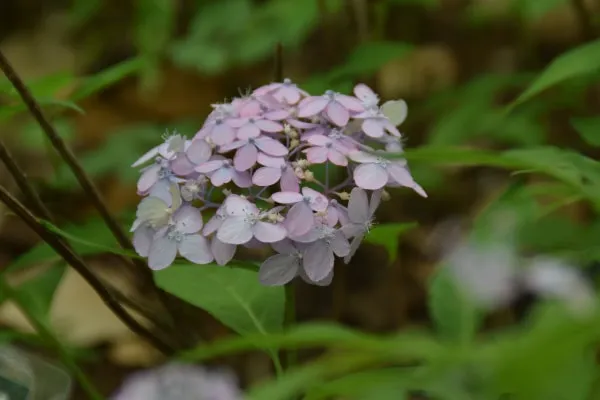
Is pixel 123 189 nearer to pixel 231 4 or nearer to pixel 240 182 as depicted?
pixel 231 4

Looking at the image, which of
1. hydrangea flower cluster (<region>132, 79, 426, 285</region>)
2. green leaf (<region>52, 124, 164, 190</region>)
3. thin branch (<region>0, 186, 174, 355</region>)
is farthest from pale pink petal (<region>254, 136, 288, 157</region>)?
green leaf (<region>52, 124, 164, 190</region>)

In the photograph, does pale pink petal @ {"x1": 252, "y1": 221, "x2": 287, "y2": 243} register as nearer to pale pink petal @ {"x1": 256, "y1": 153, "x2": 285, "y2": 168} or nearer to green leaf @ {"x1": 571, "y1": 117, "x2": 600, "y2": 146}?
pale pink petal @ {"x1": 256, "y1": 153, "x2": 285, "y2": 168}

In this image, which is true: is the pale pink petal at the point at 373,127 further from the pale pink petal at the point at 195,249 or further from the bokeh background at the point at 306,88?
the bokeh background at the point at 306,88

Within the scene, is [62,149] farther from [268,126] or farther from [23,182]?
[268,126]

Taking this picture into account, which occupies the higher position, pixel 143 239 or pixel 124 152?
pixel 143 239

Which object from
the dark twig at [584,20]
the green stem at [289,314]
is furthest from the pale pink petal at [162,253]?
the dark twig at [584,20]

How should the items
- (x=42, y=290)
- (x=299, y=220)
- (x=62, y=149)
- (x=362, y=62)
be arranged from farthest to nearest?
(x=362, y=62) < (x=42, y=290) < (x=62, y=149) < (x=299, y=220)

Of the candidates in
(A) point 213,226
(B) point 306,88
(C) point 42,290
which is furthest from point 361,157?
(C) point 42,290
